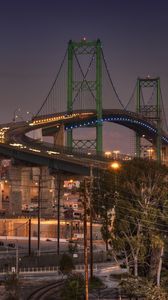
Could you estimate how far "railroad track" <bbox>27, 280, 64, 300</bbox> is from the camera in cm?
3760

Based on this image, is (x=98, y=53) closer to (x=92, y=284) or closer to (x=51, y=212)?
(x=51, y=212)

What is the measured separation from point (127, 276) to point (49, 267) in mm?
21546

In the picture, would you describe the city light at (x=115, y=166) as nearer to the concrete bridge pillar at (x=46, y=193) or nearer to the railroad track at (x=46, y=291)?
the railroad track at (x=46, y=291)

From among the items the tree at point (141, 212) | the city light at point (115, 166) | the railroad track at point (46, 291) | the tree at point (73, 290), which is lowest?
the railroad track at point (46, 291)

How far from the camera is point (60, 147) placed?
103750mm

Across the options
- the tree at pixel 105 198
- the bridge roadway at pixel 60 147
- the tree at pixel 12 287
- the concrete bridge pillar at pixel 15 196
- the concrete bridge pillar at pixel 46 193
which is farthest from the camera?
the concrete bridge pillar at pixel 46 193

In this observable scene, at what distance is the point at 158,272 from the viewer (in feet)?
102

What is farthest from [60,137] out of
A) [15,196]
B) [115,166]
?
[115,166]

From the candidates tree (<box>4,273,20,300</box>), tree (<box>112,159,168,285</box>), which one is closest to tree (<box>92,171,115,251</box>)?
tree (<box>112,159,168,285</box>)

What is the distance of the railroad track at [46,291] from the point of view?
37597mm

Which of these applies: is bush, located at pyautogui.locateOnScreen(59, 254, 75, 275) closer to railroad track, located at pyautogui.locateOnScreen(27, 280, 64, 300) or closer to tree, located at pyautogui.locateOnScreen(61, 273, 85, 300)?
railroad track, located at pyautogui.locateOnScreen(27, 280, 64, 300)

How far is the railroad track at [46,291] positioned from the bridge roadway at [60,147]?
20.5 m

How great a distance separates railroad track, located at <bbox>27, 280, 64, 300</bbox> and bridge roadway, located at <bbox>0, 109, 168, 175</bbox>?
20.5 metres

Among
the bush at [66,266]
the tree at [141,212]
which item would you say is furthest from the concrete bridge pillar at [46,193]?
the tree at [141,212]
